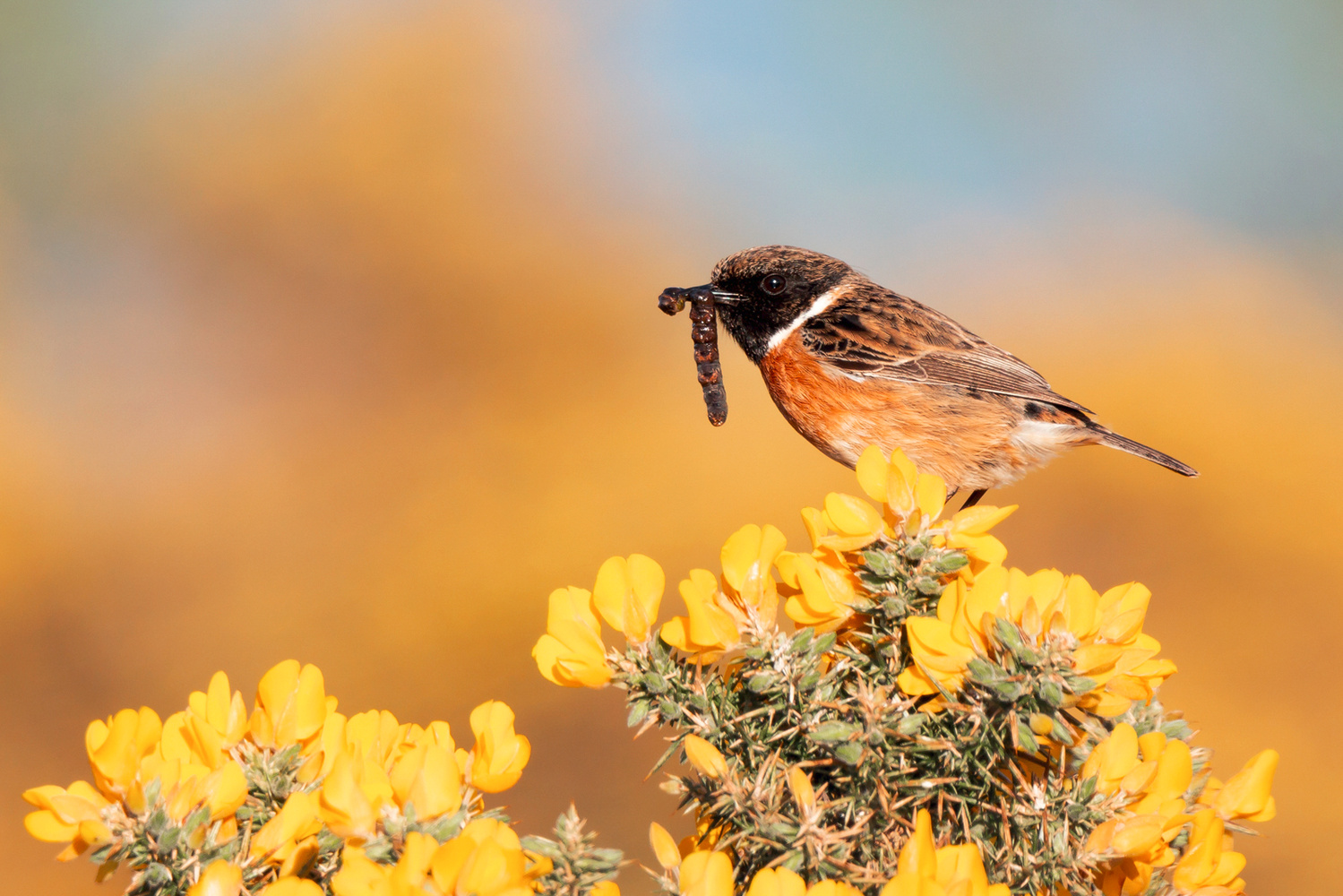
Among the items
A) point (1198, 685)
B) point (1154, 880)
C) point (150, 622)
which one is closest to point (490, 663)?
point (150, 622)

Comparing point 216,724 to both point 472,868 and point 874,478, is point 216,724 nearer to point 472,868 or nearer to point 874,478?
point 472,868

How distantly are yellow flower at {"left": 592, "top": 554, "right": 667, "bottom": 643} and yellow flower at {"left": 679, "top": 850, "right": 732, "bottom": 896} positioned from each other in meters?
0.45

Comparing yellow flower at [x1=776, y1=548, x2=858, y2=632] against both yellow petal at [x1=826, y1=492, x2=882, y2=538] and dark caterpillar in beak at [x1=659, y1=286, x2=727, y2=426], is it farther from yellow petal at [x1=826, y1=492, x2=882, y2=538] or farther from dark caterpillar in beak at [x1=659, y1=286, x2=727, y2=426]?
dark caterpillar in beak at [x1=659, y1=286, x2=727, y2=426]

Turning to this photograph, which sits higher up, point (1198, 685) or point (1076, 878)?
point (1076, 878)

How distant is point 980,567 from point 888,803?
1.62ft

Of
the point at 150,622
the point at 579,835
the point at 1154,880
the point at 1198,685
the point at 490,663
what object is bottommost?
the point at 1198,685

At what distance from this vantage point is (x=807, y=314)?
4.74 m

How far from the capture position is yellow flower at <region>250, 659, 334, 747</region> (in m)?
1.64

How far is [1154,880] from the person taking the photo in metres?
1.69

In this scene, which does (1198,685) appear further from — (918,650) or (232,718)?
(232,718)

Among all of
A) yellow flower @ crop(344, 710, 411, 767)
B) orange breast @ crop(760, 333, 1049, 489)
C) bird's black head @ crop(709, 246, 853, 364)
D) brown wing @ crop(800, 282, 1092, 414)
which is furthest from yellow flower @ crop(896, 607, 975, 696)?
bird's black head @ crop(709, 246, 853, 364)

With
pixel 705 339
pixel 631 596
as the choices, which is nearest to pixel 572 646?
pixel 631 596

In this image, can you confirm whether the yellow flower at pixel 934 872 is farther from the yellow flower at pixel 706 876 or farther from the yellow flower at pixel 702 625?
the yellow flower at pixel 702 625

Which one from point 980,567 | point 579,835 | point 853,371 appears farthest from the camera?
point 853,371
